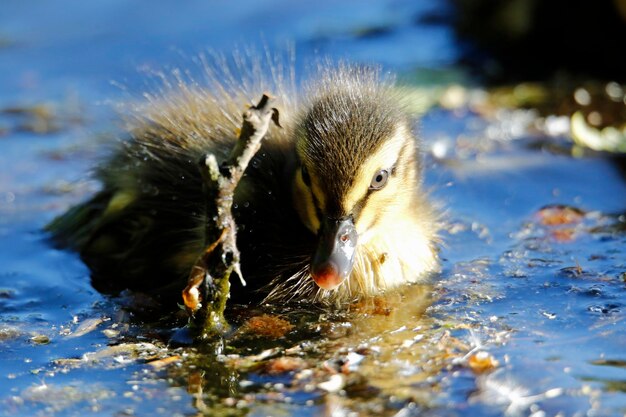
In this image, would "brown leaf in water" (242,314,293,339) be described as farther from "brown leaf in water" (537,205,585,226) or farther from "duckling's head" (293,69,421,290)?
"brown leaf in water" (537,205,585,226)

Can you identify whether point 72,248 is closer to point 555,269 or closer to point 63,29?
point 555,269

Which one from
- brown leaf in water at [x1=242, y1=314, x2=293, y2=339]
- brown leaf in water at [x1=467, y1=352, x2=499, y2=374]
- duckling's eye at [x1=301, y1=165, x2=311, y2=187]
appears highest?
duckling's eye at [x1=301, y1=165, x2=311, y2=187]

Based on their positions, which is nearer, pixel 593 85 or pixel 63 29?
pixel 593 85

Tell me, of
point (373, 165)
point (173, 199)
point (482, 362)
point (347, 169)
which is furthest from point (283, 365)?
point (173, 199)

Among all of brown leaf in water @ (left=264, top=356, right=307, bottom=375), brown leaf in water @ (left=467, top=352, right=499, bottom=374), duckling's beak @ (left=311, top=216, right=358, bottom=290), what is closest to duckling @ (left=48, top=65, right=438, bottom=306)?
duckling's beak @ (left=311, top=216, right=358, bottom=290)

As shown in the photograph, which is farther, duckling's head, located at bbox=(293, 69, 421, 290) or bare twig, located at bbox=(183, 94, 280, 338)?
duckling's head, located at bbox=(293, 69, 421, 290)

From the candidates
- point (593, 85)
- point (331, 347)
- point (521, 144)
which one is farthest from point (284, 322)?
point (593, 85)

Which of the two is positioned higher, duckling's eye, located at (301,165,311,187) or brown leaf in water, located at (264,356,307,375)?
duckling's eye, located at (301,165,311,187)

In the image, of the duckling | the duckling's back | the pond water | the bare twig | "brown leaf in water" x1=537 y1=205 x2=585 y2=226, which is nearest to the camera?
the pond water
